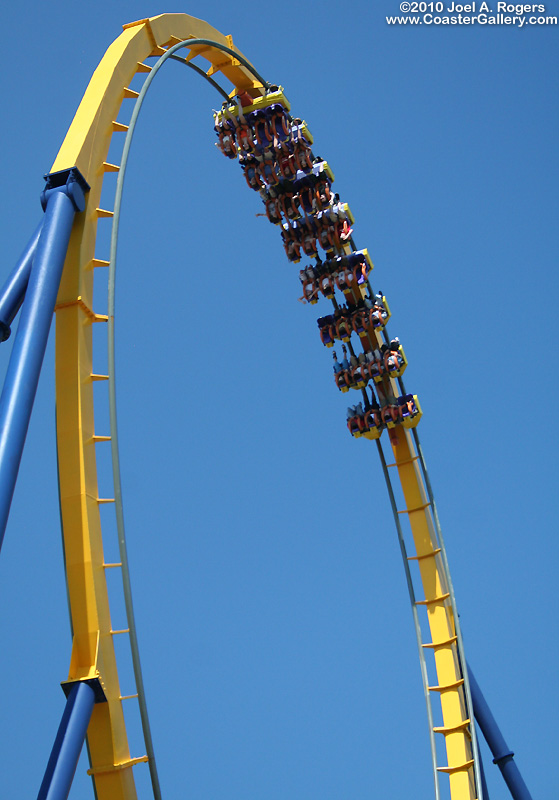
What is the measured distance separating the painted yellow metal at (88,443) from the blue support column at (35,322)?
0.35 metres

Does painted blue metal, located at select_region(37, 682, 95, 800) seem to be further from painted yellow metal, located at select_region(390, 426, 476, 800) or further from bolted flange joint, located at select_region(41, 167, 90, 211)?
painted yellow metal, located at select_region(390, 426, 476, 800)

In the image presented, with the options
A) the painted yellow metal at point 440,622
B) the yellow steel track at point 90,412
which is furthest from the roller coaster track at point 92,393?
the painted yellow metal at point 440,622

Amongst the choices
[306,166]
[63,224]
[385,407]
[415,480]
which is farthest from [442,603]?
[63,224]

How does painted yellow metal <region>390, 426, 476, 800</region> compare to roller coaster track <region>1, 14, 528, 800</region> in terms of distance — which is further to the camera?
painted yellow metal <region>390, 426, 476, 800</region>

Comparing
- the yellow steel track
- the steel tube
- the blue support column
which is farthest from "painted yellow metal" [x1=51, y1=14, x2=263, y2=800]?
the steel tube

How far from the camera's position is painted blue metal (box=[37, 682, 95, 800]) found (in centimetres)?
757

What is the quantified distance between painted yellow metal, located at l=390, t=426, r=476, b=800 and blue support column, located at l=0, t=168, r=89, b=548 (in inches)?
322

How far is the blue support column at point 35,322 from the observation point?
7.16 meters

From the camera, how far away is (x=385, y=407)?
1570cm

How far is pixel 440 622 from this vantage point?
50.8 feet

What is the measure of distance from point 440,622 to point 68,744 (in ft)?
28.7

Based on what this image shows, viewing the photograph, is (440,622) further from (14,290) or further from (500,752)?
(14,290)

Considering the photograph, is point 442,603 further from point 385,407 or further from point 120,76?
point 120,76

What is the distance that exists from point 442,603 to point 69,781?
891 cm
